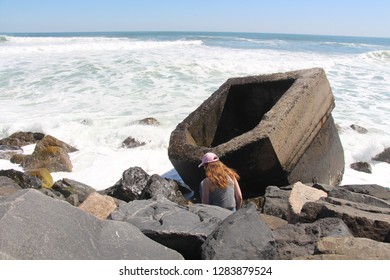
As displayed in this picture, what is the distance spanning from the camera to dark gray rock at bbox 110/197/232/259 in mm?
2613

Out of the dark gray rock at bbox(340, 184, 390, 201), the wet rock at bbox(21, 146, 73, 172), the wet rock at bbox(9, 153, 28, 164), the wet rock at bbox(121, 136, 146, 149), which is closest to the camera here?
the dark gray rock at bbox(340, 184, 390, 201)

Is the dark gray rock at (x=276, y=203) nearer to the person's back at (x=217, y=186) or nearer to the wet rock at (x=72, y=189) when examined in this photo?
the person's back at (x=217, y=186)

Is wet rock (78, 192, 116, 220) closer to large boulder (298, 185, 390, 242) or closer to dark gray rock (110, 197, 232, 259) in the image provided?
dark gray rock (110, 197, 232, 259)

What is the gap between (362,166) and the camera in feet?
20.5

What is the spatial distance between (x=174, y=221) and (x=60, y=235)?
85 cm

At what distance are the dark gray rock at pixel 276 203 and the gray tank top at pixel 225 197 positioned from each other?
1.29ft

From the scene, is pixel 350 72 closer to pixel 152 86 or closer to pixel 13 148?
pixel 152 86

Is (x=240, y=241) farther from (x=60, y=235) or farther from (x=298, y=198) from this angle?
(x=298, y=198)

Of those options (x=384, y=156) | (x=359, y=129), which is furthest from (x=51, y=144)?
(x=359, y=129)

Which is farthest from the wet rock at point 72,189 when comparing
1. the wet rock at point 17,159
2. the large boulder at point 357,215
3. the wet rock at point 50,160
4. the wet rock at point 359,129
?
the wet rock at point 359,129

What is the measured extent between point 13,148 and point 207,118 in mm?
3624

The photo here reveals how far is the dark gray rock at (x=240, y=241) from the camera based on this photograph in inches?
92.1

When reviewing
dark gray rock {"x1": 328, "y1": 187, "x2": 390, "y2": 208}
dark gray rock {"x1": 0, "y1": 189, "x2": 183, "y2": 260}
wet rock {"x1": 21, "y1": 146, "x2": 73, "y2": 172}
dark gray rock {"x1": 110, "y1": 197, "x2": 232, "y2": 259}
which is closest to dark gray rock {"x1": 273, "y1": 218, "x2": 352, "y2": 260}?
dark gray rock {"x1": 110, "y1": 197, "x2": 232, "y2": 259}

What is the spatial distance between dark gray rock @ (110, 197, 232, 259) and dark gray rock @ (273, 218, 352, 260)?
0.45 meters
